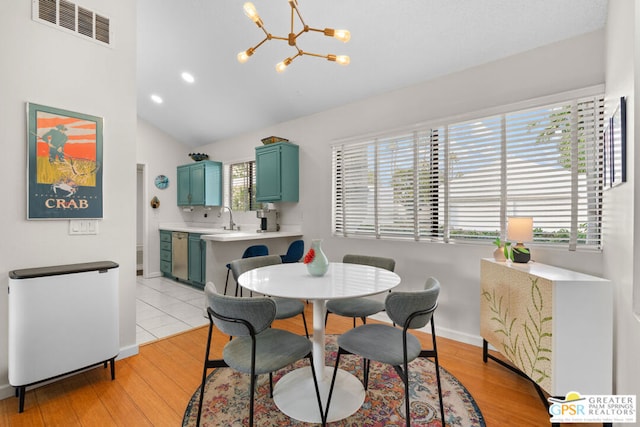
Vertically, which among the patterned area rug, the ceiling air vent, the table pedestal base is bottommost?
the patterned area rug

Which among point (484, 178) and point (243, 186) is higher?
point (243, 186)

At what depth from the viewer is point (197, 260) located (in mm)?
4652

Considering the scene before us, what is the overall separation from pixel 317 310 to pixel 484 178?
2.03 metres

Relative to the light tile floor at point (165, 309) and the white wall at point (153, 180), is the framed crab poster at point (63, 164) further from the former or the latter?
the white wall at point (153, 180)

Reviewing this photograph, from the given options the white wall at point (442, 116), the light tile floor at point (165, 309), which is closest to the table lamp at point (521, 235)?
the white wall at point (442, 116)

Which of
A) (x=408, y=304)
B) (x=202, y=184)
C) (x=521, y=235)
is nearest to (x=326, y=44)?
(x=521, y=235)

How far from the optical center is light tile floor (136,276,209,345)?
3.08 metres

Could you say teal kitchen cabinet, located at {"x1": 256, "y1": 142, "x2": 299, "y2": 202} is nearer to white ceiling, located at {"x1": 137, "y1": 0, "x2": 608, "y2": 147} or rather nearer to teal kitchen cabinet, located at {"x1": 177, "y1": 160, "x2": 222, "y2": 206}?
white ceiling, located at {"x1": 137, "y1": 0, "x2": 608, "y2": 147}

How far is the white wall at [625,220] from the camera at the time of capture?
121 cm

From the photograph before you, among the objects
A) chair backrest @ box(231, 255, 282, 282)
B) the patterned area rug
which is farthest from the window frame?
the patterned area rug

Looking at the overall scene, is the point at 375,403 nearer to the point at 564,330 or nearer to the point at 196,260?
the point at 564,330

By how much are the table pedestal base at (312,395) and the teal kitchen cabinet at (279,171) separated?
2.50 meters

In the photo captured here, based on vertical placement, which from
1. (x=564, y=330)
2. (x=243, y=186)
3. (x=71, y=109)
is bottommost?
(x=564, y=330)

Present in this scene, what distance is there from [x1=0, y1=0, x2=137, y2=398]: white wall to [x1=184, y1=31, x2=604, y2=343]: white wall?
2.19 metres
